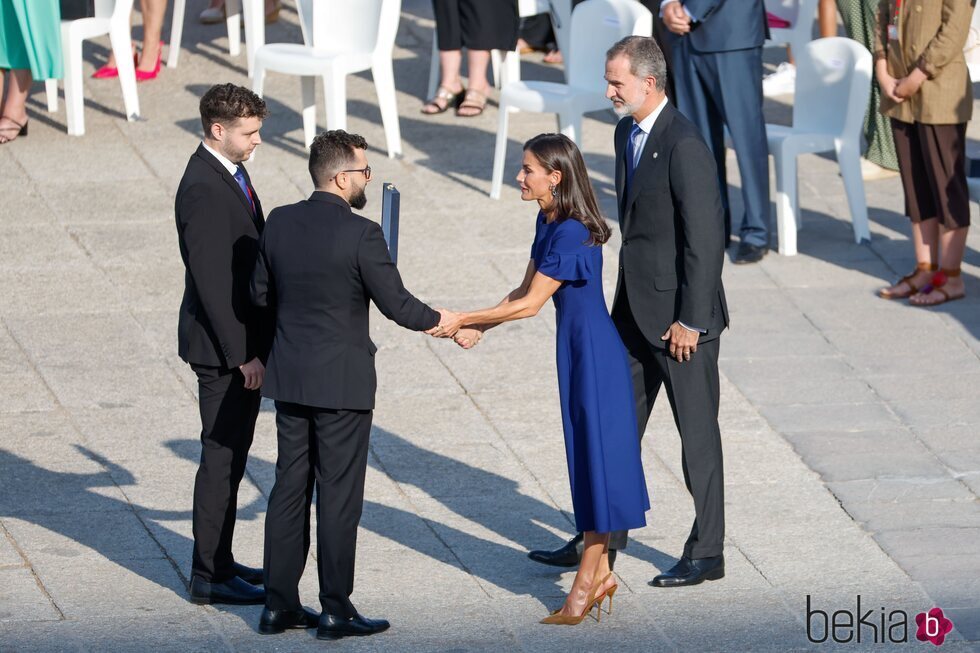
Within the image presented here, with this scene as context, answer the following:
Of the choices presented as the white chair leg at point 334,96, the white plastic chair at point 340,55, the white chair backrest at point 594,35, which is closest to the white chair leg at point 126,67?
the white plastic chair at point 340,55

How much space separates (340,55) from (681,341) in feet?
17.1

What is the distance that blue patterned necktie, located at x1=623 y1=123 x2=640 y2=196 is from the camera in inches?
228

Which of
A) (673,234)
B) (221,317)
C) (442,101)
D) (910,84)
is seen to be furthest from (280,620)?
(442,101)

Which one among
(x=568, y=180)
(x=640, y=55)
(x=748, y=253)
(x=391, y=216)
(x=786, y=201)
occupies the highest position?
(x=640, y=55)

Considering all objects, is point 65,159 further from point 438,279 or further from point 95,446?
point 95,446

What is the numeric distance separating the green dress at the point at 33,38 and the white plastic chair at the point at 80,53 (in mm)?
128

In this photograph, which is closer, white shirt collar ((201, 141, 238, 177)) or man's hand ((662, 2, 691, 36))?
white shirt collar ((201, 141, 238, 177))

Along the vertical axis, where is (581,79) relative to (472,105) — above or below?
above

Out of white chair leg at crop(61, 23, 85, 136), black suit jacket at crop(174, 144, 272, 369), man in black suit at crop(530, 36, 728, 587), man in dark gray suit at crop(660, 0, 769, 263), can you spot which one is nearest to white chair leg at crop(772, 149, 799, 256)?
man in dark gray suit at crop(660, 0, 769, 263)

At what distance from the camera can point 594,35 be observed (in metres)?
10.1

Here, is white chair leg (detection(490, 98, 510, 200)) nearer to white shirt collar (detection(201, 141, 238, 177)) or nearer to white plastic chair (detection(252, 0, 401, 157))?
white plastic chair (detection(252, 0, 401, 157))

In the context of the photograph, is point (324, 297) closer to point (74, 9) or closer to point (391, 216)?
point (391, 216)

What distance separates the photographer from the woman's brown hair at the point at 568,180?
530 centimetres

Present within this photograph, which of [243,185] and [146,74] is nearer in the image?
[243,185]
